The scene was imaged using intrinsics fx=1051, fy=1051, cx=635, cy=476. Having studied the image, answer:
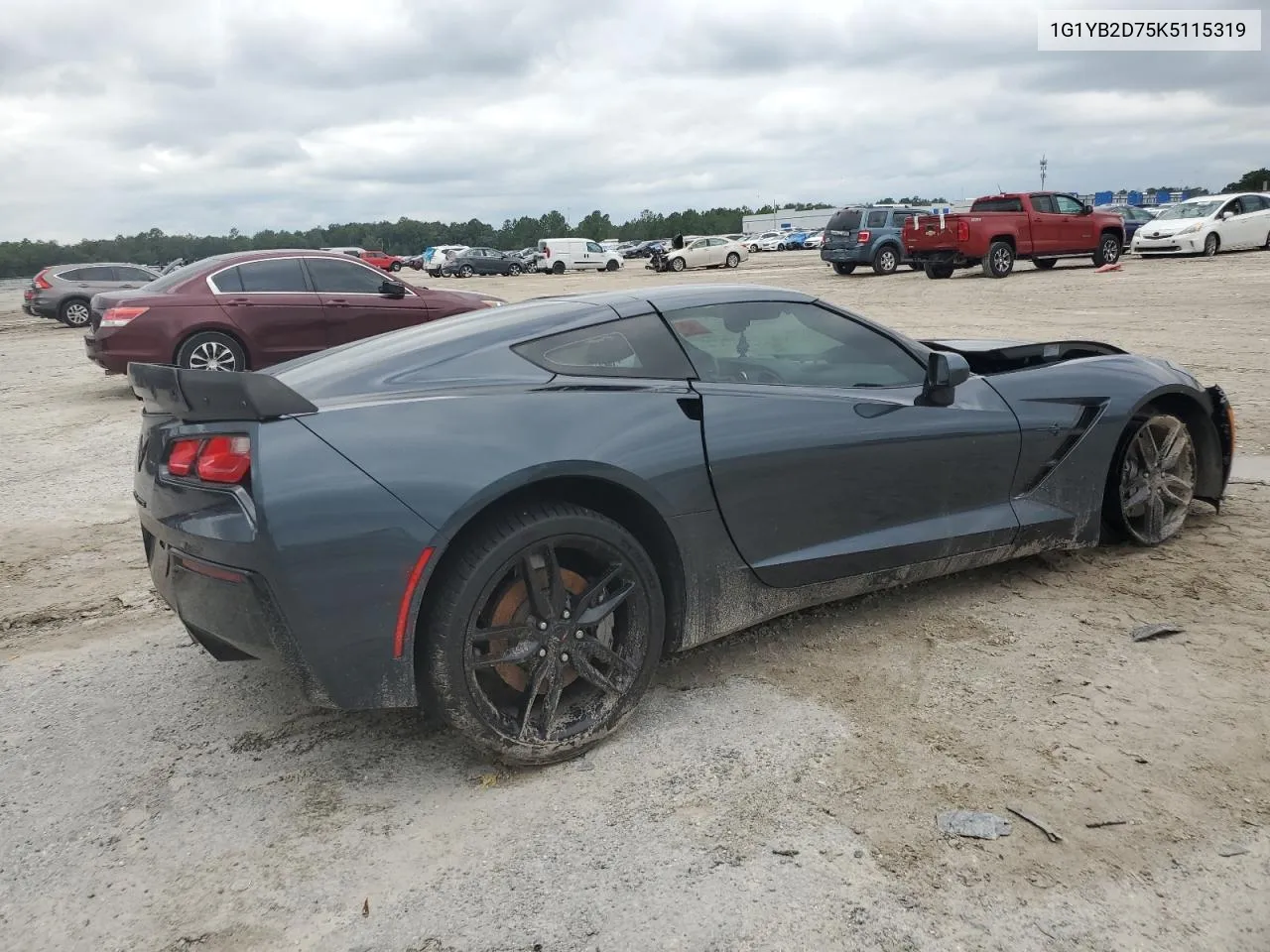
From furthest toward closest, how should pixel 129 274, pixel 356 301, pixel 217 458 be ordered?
pixel 129 274, pixel 356 301, pixel 217 458

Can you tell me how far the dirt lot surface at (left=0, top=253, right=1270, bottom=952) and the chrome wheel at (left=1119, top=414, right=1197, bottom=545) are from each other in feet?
0.48

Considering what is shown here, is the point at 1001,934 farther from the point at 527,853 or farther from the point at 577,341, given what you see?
the point at 577,341

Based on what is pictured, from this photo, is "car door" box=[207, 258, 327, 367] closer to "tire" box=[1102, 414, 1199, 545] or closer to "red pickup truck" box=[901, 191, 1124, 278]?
"tire" box=[1102, 414, 1199, 545]

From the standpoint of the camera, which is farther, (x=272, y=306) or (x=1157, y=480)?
(x=272, y=306)

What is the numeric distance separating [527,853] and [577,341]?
1.58m

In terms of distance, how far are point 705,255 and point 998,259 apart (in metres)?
21.4

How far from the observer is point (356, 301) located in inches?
435

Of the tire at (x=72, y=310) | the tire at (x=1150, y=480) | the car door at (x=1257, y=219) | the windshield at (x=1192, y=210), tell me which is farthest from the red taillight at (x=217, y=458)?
the car door at (x=1257, y=219)

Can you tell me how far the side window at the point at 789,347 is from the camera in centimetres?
362

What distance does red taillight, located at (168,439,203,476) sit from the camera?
2.96m

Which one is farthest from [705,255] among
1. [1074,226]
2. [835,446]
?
[835,446]

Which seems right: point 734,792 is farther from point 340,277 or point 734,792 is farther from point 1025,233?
point 1025,233

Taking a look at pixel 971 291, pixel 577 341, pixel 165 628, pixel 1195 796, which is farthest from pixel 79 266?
pixel 1195 796

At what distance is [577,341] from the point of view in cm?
341
